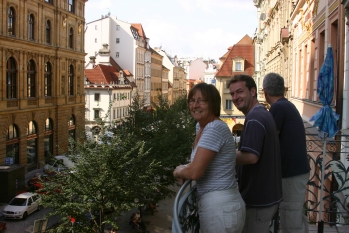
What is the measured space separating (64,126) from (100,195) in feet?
84.5

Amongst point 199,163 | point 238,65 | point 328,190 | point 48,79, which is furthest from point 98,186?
point 238,65

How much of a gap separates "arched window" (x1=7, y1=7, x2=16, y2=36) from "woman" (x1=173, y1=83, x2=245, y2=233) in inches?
1186

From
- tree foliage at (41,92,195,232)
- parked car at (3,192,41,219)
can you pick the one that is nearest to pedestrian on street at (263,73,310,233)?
tree foliage at (41,92,195,232)

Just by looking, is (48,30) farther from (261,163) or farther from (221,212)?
(221,212)

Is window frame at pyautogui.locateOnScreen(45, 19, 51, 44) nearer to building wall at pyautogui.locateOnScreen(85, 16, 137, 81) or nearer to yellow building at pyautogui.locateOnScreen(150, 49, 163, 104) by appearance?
building wall at pyautogui.locateOnScreen(85, 16, 137, 81)

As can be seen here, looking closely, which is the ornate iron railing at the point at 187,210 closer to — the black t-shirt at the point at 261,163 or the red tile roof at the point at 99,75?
the black t-shirt at the point at 261,163

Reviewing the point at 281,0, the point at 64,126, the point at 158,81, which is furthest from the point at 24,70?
the point at 158,81

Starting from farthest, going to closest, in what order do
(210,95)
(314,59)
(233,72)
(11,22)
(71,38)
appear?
(233,72), (71,38), (11,22), (314,59), (210,95)

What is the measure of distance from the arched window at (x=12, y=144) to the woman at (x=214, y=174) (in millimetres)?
28435

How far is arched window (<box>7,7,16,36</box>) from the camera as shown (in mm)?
31516

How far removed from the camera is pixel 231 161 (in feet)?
12.8

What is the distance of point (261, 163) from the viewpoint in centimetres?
428

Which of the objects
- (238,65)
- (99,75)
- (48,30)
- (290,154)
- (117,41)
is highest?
(117,41)

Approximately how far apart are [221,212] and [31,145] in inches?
1318
